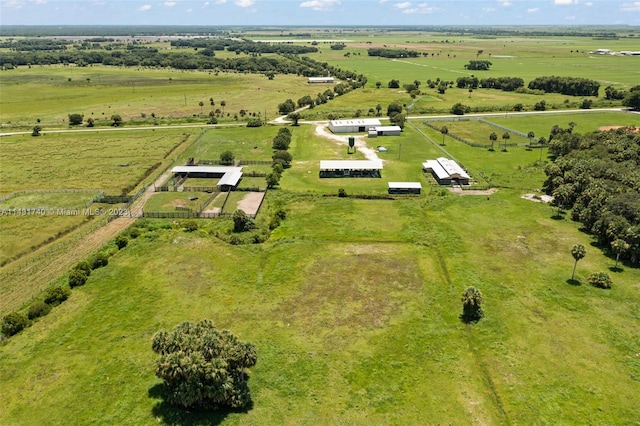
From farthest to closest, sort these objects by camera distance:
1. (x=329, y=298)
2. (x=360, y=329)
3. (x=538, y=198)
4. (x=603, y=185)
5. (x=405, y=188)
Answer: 1. (x=405, y=188)
2. (x=538, y=198)
3. (x=603, y=185)
4. (x=329, y=298)
5. (x=360, y=329)

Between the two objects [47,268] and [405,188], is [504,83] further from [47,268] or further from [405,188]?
[47,268]

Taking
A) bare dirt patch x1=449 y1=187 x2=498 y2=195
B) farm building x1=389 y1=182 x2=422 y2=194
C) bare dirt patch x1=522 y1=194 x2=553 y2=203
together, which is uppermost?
farm building x1=389 y1=182 x2=422 y2=194

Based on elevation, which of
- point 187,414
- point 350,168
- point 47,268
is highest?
point 350,168

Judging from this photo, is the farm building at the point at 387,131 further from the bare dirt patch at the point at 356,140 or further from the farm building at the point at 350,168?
the farm building at the point at 350,168

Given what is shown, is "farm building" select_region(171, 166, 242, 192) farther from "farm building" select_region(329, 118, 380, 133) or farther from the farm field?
"farm building" select_region(329, 118, 380, 133)

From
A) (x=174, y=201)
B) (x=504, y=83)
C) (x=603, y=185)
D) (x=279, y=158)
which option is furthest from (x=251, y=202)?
(x=504, y=83)

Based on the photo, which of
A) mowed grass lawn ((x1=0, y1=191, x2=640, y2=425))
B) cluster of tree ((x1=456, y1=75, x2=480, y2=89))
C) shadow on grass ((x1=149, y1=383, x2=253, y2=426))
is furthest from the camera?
cluster of tree ((x1=456, y1=75, x2=480, y2=89))

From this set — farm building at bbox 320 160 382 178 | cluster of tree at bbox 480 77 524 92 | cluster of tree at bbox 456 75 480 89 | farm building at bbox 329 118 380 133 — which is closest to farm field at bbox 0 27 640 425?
farm building at bbox 320 160 382 178
